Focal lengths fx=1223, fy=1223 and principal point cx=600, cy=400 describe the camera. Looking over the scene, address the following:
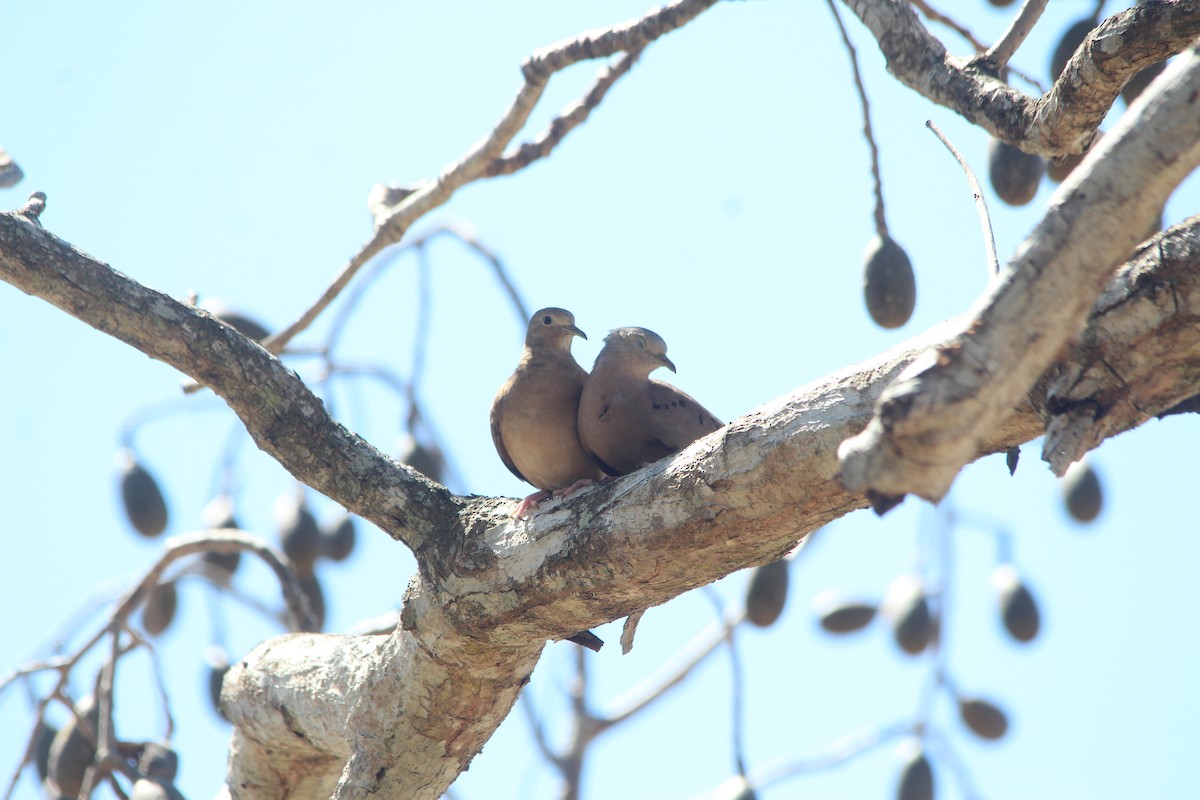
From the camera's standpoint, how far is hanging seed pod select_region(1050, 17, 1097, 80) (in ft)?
14.2

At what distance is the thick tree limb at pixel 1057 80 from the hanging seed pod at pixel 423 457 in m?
3.05

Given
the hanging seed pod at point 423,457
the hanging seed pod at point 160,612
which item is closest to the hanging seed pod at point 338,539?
the hanging seed pod at point 423,457

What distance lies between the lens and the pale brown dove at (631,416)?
3719 mm

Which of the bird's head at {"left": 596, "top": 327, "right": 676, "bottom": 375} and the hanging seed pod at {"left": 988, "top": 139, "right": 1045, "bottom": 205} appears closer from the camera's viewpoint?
the bird's head at {"left": 596, "top": 327, "right": 676, "bottom": 375}

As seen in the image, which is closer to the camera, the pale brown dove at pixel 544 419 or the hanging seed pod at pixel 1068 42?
the pale brown dove at pixel 544 419

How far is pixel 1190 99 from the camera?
175cm

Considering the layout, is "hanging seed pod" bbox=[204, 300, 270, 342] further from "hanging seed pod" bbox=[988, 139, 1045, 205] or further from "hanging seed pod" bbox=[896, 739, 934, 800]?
"hanging seed pod" bbox=[896, 739, 934, 800]

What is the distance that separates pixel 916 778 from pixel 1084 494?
1551 mm

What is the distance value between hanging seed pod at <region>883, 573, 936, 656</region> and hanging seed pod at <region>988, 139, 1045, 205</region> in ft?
7.22

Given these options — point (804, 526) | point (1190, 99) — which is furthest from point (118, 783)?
point (1190, 99)

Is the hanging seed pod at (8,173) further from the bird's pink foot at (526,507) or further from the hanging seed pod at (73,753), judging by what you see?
the hanging seed pod at (73,753)

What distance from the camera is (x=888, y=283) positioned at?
434cm

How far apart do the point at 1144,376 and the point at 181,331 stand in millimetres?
2329

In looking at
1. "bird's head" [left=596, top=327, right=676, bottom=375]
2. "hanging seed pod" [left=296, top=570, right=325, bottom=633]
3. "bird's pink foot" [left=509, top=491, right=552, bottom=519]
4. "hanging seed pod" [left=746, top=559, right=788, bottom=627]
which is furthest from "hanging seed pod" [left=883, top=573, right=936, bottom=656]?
"bird's pink foot" [left=509, top=491, right=552, bottom=519]
